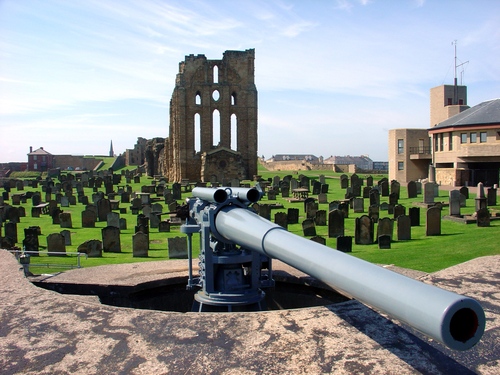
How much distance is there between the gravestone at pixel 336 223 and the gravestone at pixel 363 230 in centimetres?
119

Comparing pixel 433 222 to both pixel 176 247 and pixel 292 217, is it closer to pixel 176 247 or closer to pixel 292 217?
pixel 292 217

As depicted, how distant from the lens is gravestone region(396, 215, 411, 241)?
16.3m

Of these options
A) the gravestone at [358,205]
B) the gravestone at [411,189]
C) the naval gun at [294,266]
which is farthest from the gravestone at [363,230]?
the gravestone at [411,189]

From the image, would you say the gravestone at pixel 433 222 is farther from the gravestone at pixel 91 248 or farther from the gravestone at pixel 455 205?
the gravestone at pixel 91 248

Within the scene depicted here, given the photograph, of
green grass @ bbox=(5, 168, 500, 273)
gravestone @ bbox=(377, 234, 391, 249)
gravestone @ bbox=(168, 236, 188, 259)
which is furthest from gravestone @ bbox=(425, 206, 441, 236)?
gravestone @ bbox=(168, 236, 188, 259)

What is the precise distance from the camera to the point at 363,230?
16328mm

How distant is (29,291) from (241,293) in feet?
8.93

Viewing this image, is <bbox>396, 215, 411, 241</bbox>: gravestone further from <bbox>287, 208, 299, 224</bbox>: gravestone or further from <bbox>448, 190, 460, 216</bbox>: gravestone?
<bbox>287, 208, 299, 224</bbox>: gravestone

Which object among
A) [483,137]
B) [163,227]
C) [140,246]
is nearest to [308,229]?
[163,227]

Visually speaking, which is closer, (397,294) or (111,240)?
(397,294)

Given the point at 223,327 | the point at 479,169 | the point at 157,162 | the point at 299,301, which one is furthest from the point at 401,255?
the point at 157,162

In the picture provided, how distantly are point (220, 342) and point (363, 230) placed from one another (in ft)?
39.5

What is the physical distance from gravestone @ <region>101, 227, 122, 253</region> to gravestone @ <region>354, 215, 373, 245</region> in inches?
296

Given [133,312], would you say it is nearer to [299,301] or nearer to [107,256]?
[299,301]
